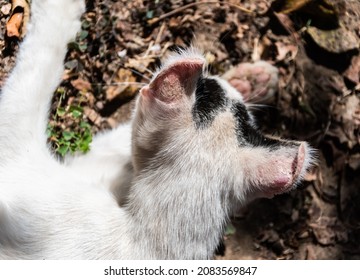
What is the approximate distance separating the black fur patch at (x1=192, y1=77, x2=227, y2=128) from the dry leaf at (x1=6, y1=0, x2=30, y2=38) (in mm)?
1297

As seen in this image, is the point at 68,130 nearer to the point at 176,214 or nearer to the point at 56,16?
the point at 56,16

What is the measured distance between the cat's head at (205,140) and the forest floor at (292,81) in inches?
53.8

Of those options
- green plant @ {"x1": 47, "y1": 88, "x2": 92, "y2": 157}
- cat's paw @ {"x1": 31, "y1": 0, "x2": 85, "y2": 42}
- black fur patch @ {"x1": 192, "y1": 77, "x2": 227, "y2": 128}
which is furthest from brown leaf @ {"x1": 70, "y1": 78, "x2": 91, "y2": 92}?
black fur patch @ {"x1": 192, "y1": 77, "x2": 227, "y2": 128}

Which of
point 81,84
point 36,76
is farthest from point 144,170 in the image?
point 81,84

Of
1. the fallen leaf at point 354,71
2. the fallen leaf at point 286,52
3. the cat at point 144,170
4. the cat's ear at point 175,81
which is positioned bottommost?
the fallen leaf at point 354,71

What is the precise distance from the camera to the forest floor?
11.5ft

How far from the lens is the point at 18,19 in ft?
9.36

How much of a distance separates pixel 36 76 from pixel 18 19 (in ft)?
1.80

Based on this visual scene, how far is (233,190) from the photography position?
81.0 inches

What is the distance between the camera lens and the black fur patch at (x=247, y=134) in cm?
200

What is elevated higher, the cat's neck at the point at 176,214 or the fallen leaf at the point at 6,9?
the fallen leaf at the point at 6,9

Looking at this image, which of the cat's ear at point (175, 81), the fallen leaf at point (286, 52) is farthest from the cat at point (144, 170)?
the fallen leaf at point (286, 52)

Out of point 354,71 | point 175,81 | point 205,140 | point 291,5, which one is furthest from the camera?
point 354,71

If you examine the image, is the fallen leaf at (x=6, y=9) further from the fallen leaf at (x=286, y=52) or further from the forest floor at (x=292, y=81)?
the fallen leaf at (x=286, y=52)
